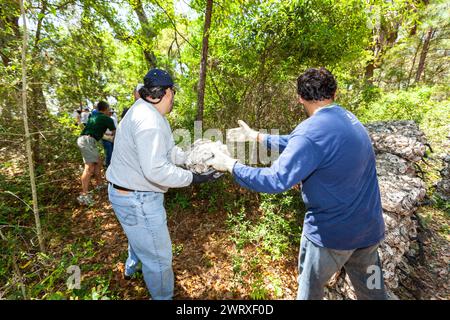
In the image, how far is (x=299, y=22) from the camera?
391 centimetres

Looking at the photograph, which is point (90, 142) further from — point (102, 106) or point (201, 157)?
point (201, 157)

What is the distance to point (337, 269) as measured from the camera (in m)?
1.92

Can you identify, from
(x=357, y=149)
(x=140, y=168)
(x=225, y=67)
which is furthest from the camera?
(x=225, y=67)

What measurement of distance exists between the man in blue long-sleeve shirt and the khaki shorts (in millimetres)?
3814

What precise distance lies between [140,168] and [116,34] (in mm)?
5347

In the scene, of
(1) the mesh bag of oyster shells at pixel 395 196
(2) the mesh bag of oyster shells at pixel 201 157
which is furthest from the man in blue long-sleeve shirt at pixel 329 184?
(1) the mesh bag of oyster shells at pixel 395 196

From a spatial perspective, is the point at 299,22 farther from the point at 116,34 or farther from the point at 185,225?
the point at 116,34

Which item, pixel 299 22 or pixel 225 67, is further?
pixel 225 67

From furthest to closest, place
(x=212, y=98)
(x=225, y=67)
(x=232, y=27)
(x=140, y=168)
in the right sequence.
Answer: (x=212, y=98)
(x=225, y=67)
(x=232, y=27)
(x=140, y=168)

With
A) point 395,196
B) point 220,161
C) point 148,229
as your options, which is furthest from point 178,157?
A: point 395,196

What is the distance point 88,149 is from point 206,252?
3.15 meters

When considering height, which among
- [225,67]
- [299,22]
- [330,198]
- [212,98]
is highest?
[299,22]
